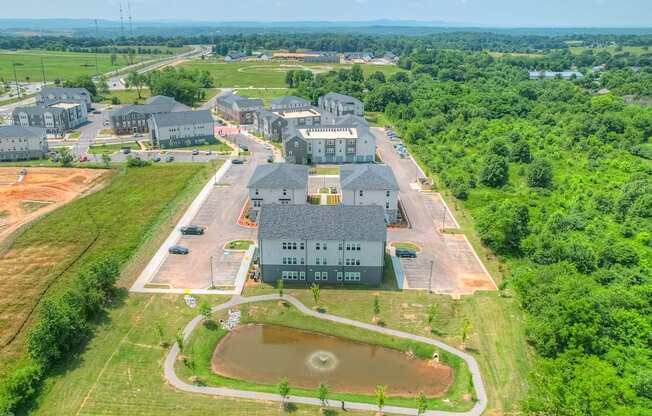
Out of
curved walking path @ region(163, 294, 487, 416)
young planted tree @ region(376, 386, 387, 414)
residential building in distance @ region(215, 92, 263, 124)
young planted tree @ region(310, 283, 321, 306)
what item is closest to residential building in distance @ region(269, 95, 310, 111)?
residential building in distance @ region(215, 92, 263, 124)

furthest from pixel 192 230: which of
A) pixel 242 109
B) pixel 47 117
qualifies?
pixel 47 117

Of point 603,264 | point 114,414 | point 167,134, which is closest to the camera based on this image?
point 114,414

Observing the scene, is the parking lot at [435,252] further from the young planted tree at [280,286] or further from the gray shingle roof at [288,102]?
the gray shingle roof at [288,102]

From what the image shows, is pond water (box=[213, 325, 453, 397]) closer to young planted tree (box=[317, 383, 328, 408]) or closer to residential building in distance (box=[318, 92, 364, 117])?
young planted tree (box=[317, 383, 328, 408])

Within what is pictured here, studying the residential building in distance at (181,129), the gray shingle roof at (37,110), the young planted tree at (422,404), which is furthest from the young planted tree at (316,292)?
the gray shingle roof at (37,110)

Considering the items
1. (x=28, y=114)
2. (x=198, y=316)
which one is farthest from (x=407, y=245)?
(x=28, y=114)

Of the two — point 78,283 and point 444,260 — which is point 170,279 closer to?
point 78,283
